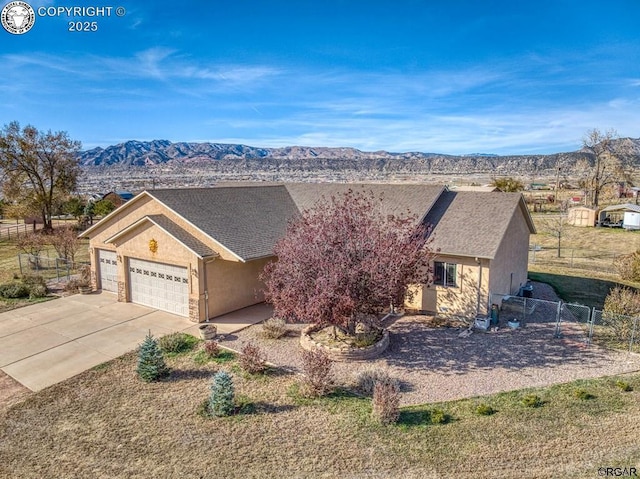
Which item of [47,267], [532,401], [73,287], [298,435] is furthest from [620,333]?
[47,267]

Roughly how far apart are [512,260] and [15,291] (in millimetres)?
24099

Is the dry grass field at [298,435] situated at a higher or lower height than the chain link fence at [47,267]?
lower

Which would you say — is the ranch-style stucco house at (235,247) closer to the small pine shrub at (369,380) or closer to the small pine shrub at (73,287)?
the small pine shrub at (73,287)

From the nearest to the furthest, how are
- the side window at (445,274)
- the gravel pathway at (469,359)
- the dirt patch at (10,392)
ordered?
1. the dirt patch at (10,392)
2. the gravel pathway at (469,359)
3. the side window at (445,274)

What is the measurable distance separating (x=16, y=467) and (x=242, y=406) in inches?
196

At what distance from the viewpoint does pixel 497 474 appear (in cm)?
889

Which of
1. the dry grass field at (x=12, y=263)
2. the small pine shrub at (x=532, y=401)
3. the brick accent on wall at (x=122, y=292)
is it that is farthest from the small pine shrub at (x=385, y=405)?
the dry grass field at (x=12, y=263)

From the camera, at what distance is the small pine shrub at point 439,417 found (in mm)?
10766

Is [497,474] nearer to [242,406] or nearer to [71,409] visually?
[242,406]

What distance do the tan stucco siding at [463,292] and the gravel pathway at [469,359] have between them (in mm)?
1198

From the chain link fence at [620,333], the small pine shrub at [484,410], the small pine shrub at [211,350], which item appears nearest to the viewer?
the small pine shrub at [484,410]

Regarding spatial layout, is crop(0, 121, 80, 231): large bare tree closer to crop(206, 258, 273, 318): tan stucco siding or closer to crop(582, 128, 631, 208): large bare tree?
crop(206, 258, 273, 318): tan stucco siding

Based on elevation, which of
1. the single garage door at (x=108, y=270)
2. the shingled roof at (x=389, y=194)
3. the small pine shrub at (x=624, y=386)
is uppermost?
the shingled roof at (x=389, y=194)

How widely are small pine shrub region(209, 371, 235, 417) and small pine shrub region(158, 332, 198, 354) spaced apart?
4.32 m
